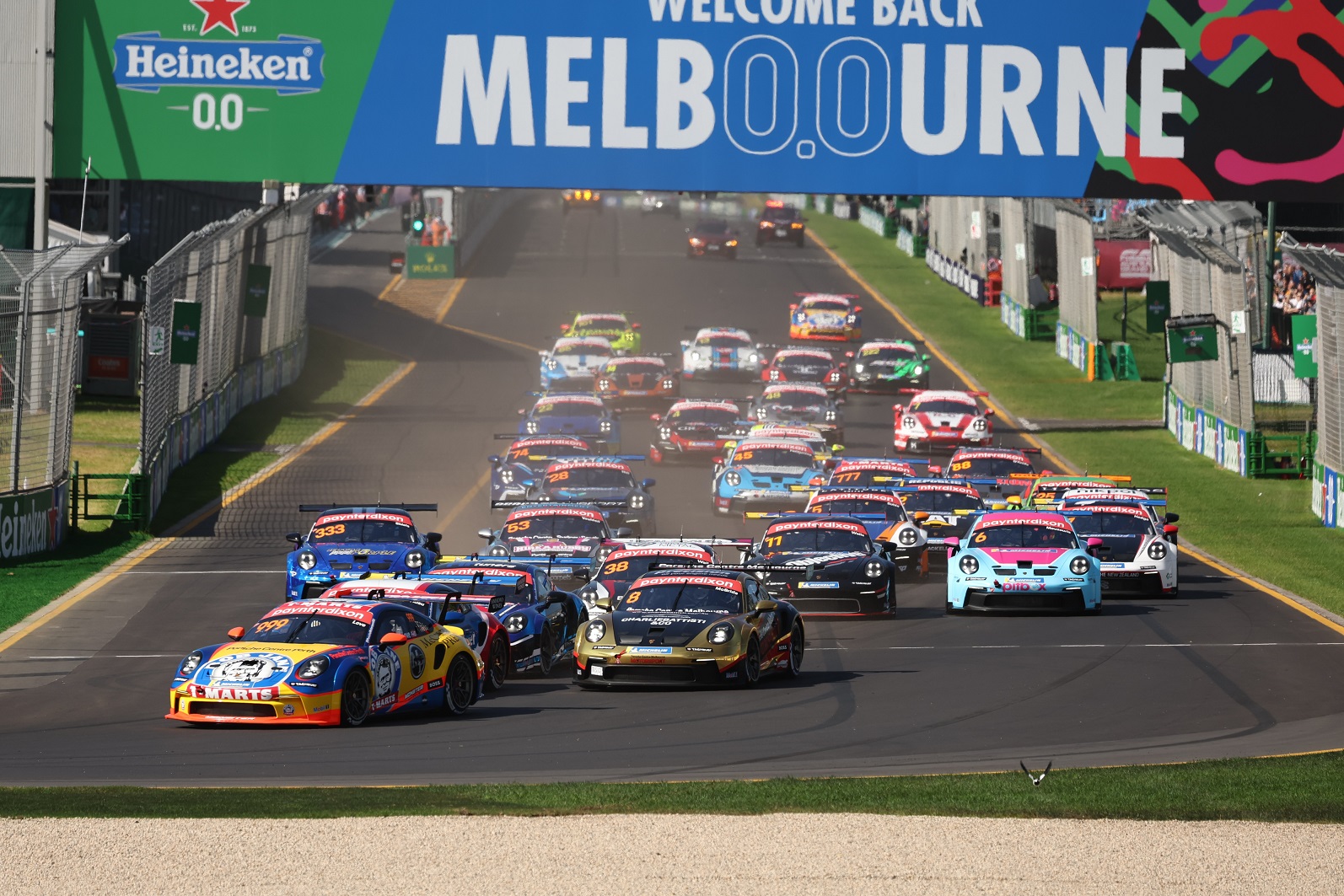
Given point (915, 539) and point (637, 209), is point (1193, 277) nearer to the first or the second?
point (915, 539)

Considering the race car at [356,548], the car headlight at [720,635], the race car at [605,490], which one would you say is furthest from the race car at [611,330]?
the car headlight at [720,635]

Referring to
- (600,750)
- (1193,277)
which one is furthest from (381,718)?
(1193,277)

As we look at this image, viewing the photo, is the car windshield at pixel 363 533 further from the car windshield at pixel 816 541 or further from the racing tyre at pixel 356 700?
the racing tyre at pixel 356 700

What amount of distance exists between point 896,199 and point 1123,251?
88.1ft

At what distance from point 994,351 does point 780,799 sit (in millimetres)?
52123

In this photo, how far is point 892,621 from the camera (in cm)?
2497

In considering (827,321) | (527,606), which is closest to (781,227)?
(827,321)

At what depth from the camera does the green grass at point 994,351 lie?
54062 millimetres

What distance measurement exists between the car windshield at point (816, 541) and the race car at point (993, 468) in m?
8.44

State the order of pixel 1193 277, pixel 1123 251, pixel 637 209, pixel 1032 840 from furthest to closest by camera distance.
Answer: pixel 637 209 < pixel 1123 251 < pixel 1193 277 < pixel 1032 840

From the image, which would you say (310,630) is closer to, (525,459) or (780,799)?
(780,799)

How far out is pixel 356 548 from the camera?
25.5 m

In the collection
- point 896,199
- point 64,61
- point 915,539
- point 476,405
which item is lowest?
point 915,539

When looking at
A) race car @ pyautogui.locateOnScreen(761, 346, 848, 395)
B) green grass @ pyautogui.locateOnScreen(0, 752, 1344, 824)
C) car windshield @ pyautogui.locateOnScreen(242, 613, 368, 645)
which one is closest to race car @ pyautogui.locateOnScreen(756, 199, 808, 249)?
race car @ pyautogui.locateOnScreen(761, 346, 848, 395)
